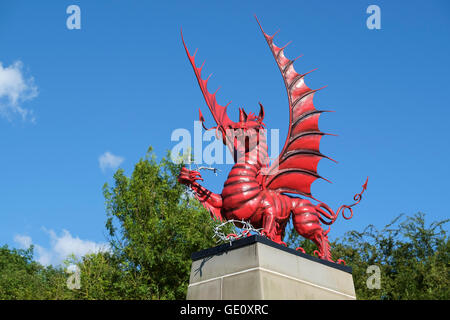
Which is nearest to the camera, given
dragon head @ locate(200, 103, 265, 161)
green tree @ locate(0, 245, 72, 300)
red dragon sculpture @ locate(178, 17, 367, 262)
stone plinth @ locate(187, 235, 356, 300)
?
stone plinth @ locate(187, 235, 356, 300)

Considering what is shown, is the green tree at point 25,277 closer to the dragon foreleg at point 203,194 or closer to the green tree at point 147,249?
the green tree at point 147,249

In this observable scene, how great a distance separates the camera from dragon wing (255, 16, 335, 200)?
300 inches

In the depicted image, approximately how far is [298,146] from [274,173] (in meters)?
0.71

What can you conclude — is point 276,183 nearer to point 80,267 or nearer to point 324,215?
point 324,215

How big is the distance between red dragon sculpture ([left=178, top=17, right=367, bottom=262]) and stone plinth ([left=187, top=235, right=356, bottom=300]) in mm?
784

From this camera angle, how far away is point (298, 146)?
25.7ft

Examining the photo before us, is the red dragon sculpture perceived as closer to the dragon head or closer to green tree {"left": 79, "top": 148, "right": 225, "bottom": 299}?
the dragon head

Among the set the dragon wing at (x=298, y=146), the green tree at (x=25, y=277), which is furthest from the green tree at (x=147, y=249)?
the dragon wing at (x=298, y=146)

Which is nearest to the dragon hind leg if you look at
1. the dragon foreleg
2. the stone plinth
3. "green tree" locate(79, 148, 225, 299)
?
the stone plinth

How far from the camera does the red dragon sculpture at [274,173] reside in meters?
6.99

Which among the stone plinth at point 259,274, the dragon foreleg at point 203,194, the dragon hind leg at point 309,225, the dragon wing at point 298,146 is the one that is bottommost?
the stone plinth at point 259,274

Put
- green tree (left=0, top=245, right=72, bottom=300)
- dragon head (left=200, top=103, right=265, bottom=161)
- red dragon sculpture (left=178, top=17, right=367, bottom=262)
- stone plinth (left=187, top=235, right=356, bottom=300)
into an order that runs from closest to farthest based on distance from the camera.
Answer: stone plinth (left=187, top=235, right=356, bottom=300) < red dragon sculpture (left=178, top=17, right=367, bottom=262) < dragon head (left=200, top=103, right=265, bottom=161) < green tree (left=0, top=245, right=72, bottom=300)
